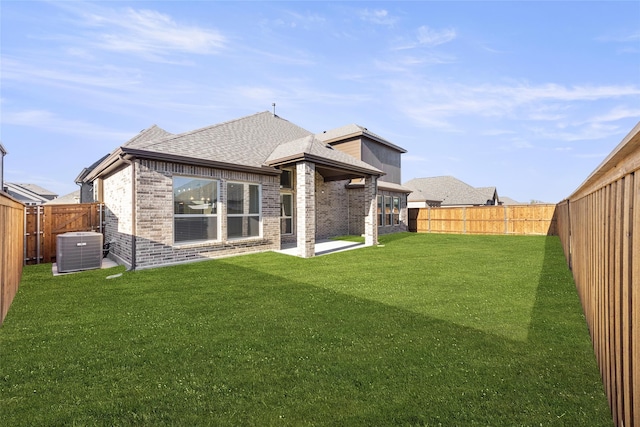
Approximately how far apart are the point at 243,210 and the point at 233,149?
247 centimetres

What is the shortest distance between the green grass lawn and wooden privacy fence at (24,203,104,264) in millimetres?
4453

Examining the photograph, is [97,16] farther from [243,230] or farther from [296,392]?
[296,392]

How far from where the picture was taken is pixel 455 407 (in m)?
2.38

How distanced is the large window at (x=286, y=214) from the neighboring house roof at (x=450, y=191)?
22.0 meters

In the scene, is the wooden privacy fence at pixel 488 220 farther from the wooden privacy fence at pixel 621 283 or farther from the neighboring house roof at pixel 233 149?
the wooden privacy fence at pixel 621 283

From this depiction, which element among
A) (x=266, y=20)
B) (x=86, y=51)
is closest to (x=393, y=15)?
(x=266, y=20)

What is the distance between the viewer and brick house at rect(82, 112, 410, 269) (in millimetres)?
8484

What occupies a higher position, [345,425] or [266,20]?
[266,20]

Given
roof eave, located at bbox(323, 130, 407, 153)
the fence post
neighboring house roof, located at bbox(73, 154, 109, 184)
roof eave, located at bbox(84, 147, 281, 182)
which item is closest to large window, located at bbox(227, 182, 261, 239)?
roof eave, located at bbox(84, 147, 281, 182)

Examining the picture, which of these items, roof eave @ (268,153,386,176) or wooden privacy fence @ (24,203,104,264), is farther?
roof eave @ (268,153,386,176)

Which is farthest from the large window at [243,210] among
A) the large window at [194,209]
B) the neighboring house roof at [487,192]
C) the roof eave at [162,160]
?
the neighboring house roof at [487,192]

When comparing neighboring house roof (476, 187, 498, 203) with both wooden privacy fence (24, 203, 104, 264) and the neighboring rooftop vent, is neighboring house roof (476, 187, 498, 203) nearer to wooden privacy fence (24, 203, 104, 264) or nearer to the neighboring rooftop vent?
the neighboring rooftop vent

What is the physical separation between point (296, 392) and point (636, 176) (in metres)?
3.04

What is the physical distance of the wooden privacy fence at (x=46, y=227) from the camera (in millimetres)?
9578
